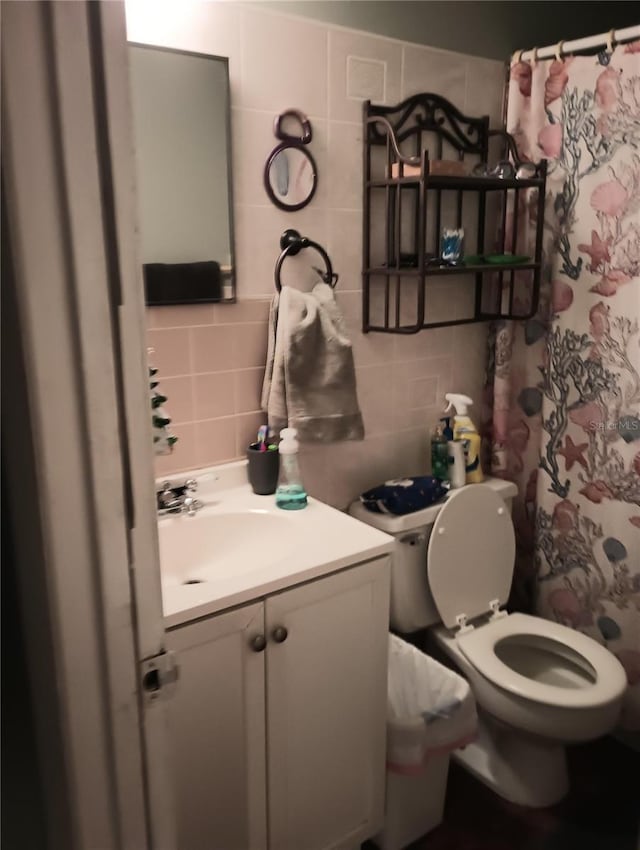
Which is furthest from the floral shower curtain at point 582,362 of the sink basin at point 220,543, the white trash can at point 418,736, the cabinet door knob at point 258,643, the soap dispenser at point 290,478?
the cabinet door knob at point 258,643

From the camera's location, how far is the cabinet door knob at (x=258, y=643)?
50.7 inches

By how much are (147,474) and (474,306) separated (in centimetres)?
169

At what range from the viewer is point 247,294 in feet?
5.43

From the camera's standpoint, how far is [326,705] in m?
1.44

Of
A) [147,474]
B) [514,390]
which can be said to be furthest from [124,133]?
[514,390]

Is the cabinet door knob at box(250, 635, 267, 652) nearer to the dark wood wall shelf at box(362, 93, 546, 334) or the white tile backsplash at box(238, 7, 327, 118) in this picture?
the dark wood wall shelf at box(362, 93, 546, 334)

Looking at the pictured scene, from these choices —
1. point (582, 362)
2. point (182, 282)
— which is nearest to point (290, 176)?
point (182, 282)

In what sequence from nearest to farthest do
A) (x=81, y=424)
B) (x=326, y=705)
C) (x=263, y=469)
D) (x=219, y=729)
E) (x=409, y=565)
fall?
(x=81, y=424) → (x=219, y=729) → (x=326, y=705) → (x=263, y=469) → (x=409, y=565)

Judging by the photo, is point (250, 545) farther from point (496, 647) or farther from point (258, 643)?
point (496, 647)

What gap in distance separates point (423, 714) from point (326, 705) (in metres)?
0.28

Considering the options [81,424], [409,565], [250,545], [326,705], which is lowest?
[326,705]

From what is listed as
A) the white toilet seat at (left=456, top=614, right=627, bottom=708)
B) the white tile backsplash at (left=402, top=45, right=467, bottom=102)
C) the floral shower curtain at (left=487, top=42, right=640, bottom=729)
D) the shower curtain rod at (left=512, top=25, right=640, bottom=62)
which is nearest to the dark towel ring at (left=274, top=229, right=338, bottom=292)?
the white tile backsplash at (left=402, top=45, right=467, bottom=102)

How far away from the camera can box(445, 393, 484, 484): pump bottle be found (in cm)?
203

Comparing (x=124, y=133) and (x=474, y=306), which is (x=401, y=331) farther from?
(x=124, y=133)
